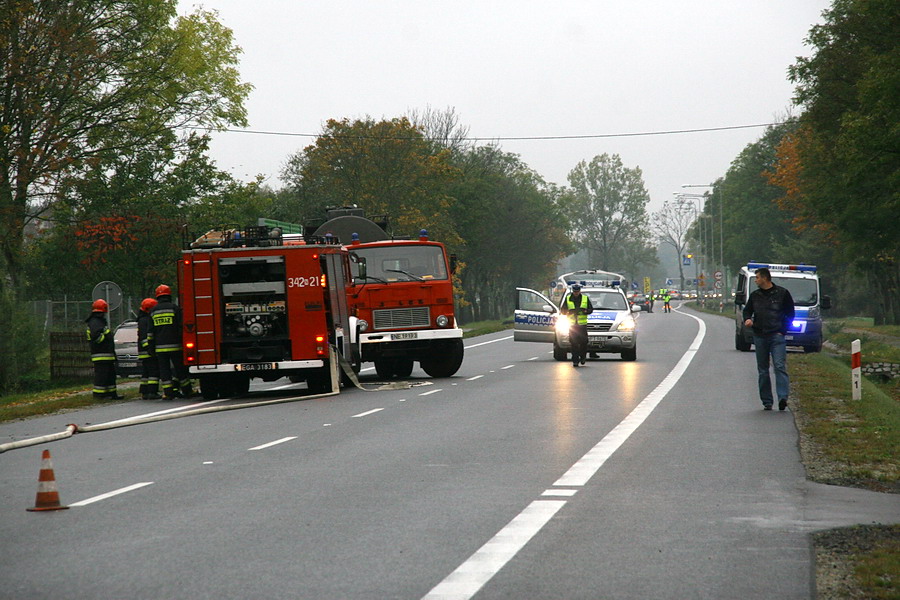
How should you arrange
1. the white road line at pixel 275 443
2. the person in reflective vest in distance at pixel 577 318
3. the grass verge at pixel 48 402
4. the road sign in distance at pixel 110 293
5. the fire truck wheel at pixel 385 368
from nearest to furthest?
the white road line at pixel 275 443
the grass verge at pixel 48 402
the fire truck wheel at pixel 385 368
the person in reflective vest in distance at pixel 577 318
the road sign in distance at pixel 110 293

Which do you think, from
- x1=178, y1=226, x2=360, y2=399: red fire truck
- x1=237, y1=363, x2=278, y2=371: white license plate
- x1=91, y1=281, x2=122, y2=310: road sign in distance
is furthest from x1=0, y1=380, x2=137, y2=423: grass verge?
x1=91, y1=281, x2=122, y2=310: road sign in distance

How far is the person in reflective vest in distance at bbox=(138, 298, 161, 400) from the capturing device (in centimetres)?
2089

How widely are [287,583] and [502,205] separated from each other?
83.3 metres

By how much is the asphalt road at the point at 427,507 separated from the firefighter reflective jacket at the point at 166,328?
3715 millimetres

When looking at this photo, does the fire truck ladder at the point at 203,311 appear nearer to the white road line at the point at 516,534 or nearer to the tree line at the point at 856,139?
the white road line at the point at 516,534

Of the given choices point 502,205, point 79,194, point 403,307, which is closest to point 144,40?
point 79,194

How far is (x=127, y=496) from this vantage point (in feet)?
31.4

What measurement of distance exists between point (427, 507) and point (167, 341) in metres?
12.5

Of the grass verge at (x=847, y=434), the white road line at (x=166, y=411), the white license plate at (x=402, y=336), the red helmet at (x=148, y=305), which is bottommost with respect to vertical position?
the grass verge at (x=847, y=434)

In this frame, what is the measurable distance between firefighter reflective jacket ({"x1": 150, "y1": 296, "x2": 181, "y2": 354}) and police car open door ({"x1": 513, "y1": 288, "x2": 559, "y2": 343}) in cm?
1301

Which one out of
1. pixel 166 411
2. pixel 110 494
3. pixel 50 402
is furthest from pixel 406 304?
pixel 110 494

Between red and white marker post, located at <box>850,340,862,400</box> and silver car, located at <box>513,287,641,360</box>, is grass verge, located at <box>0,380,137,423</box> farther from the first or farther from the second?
red and white marker post, located at <box>850,340,862,400</box>

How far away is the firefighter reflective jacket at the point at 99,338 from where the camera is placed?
21.0 meters

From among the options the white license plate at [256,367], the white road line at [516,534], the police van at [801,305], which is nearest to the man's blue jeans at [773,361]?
the white road line at [516,534]
